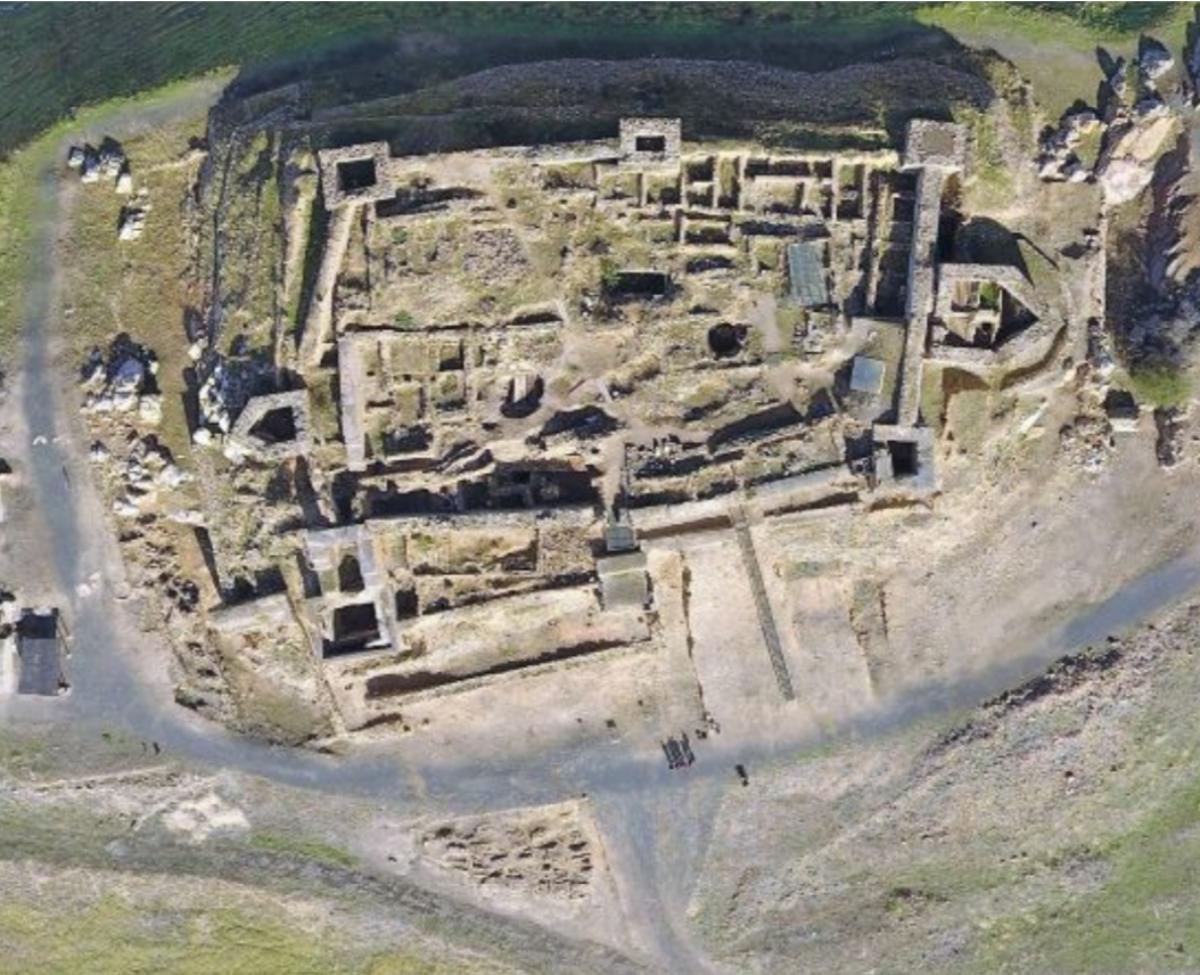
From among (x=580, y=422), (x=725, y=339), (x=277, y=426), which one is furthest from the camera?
(x=277, y=426)

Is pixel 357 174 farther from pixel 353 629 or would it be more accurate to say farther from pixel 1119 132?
pixel 1119 132

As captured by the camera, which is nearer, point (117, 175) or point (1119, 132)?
point (1119, 132)

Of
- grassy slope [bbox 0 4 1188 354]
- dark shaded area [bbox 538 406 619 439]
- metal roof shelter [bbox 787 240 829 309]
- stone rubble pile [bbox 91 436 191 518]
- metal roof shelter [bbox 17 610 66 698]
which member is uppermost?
grassy slope [bbox 0 4 1188 354]

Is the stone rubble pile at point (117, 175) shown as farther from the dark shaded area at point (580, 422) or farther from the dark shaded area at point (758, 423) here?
the dark shaded area at point (758, 423)

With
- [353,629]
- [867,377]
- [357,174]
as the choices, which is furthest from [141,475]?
[867,377]

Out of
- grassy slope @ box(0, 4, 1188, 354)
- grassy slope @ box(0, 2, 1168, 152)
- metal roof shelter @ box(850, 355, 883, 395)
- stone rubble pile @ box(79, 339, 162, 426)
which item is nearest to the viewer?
metal roof shelter @ box(850, 355, 883, 395)

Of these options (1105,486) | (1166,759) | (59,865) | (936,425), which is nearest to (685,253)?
(936,425)

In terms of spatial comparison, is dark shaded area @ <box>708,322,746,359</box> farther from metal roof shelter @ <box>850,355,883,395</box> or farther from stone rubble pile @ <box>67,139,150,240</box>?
stone rubble pile @ <box>67,139,150,240</box>

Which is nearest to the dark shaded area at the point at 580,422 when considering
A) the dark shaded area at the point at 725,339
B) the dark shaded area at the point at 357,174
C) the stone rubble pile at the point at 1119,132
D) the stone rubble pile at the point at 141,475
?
the dark shaded area at the point at 725,339

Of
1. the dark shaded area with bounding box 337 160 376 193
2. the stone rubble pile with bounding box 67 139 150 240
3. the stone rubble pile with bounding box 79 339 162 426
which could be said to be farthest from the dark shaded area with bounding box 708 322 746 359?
the stone rubble pile with bounding box 67 139 150 240
